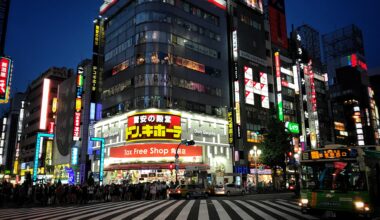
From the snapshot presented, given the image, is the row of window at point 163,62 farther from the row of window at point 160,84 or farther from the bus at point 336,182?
the bus at point 336,182

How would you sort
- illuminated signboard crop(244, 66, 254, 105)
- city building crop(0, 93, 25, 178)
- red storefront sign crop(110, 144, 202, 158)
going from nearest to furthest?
red storefront sign crop(110, 144, 202, 158), illuminated signboard crop(244, 66, 254, 105), city building crop(0, 93, 25, 178)

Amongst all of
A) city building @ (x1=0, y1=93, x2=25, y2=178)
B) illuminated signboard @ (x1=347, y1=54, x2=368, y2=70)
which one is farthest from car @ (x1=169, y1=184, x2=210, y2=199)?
illuminated signboard @ (x1=347, y1=54, x2=368, y2=70)

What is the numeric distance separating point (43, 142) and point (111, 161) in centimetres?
3274

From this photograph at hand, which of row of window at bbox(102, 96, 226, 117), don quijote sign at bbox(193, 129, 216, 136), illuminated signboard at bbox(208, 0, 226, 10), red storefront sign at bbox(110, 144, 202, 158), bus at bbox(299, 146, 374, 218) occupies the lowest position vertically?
bus at bbox(299, 146, 374, 218)

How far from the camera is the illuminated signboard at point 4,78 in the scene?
85.0 ft

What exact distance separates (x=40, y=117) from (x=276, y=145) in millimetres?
51981

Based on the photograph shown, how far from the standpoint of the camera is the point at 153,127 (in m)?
39.0

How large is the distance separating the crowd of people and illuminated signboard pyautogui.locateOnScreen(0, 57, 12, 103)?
6.81 m

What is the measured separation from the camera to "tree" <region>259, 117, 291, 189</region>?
40531 millimetres

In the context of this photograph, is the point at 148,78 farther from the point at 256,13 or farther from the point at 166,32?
the point at 256,13

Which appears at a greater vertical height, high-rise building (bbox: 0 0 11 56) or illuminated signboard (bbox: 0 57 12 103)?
high-rise building (bbox: 0 0 11 56)

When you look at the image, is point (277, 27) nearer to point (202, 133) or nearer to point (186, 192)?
point (202, 133)

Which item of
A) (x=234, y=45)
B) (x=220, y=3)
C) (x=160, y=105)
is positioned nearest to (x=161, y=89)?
(x=160, y=105)

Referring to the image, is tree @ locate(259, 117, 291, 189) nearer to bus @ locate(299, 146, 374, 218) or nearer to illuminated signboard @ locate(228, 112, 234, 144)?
illuminated signboard @ locate(228, 112, 234, 144)
